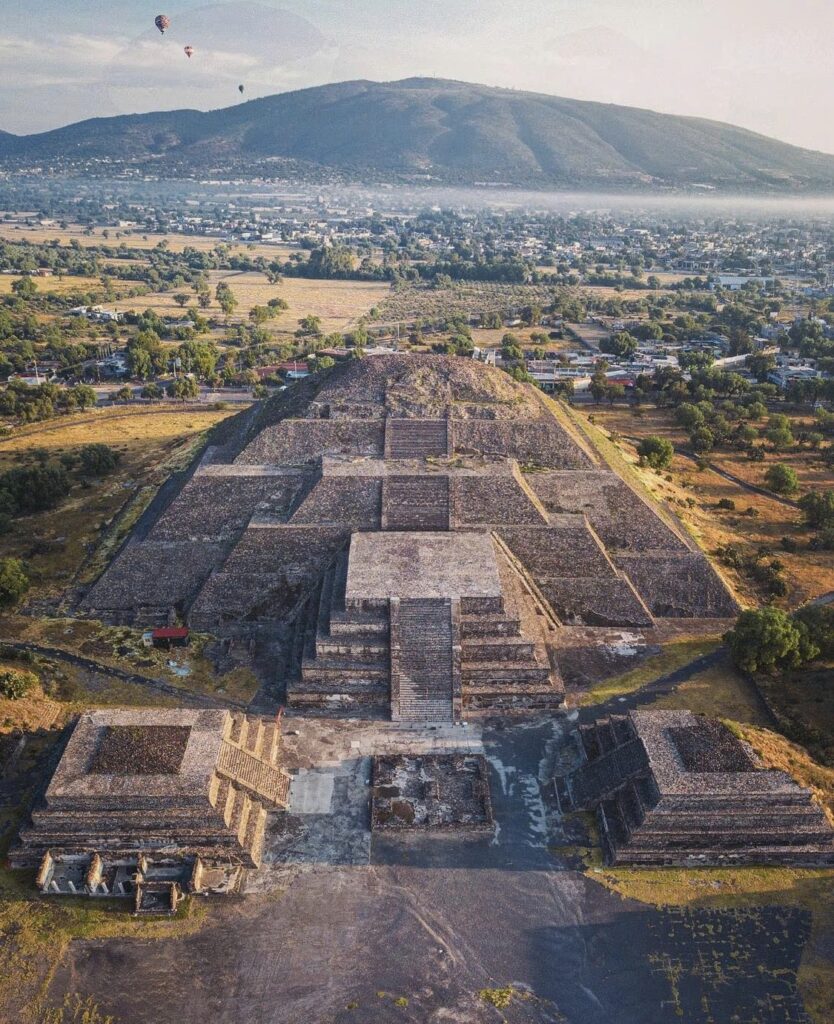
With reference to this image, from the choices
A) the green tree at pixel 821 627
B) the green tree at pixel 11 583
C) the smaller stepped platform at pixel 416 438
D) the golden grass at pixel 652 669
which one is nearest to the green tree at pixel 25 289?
the green tree at pixel 11 583

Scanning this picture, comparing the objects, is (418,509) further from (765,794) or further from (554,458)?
(765,794)

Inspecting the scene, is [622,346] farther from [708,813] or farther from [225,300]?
[708,813]

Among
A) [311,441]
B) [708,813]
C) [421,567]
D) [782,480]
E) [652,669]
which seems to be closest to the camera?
[708,813]

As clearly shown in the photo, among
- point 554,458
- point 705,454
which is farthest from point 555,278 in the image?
point 554,458

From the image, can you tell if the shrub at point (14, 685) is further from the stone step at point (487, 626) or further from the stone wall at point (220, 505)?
the stone step at point (487, 626)

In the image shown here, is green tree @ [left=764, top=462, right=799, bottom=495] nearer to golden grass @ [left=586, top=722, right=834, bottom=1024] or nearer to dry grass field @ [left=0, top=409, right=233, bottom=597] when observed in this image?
golden grass @ [left=586, top=722, right=834, bottom=1024]

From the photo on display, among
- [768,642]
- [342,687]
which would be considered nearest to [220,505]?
[342,687]
